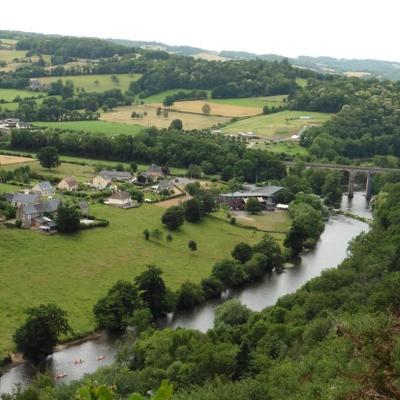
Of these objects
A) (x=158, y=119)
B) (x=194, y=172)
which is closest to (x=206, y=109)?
(x=158, y=119)

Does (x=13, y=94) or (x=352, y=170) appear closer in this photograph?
(x=352, y=170)

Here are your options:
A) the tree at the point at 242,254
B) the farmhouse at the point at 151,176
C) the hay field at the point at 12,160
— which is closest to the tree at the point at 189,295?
the tree at the point at 242,254

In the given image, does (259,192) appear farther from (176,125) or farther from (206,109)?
(206,109)

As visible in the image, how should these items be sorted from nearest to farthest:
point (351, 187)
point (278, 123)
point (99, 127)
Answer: point (351, 187) → point (99, 127) → point (278, 123)

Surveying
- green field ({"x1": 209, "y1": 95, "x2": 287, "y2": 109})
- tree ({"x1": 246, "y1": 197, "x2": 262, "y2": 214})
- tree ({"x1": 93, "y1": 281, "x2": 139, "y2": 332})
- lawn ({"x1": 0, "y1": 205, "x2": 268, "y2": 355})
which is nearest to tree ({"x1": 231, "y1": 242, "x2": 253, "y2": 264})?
lawn ({"x1": 0, "y1": 205, "x2": 268, "y2": 355})

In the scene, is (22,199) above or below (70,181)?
above

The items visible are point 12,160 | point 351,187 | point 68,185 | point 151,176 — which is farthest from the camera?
point 351,187

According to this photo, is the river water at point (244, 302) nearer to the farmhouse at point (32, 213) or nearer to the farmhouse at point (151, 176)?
the farmhouse at point (32, 213)
